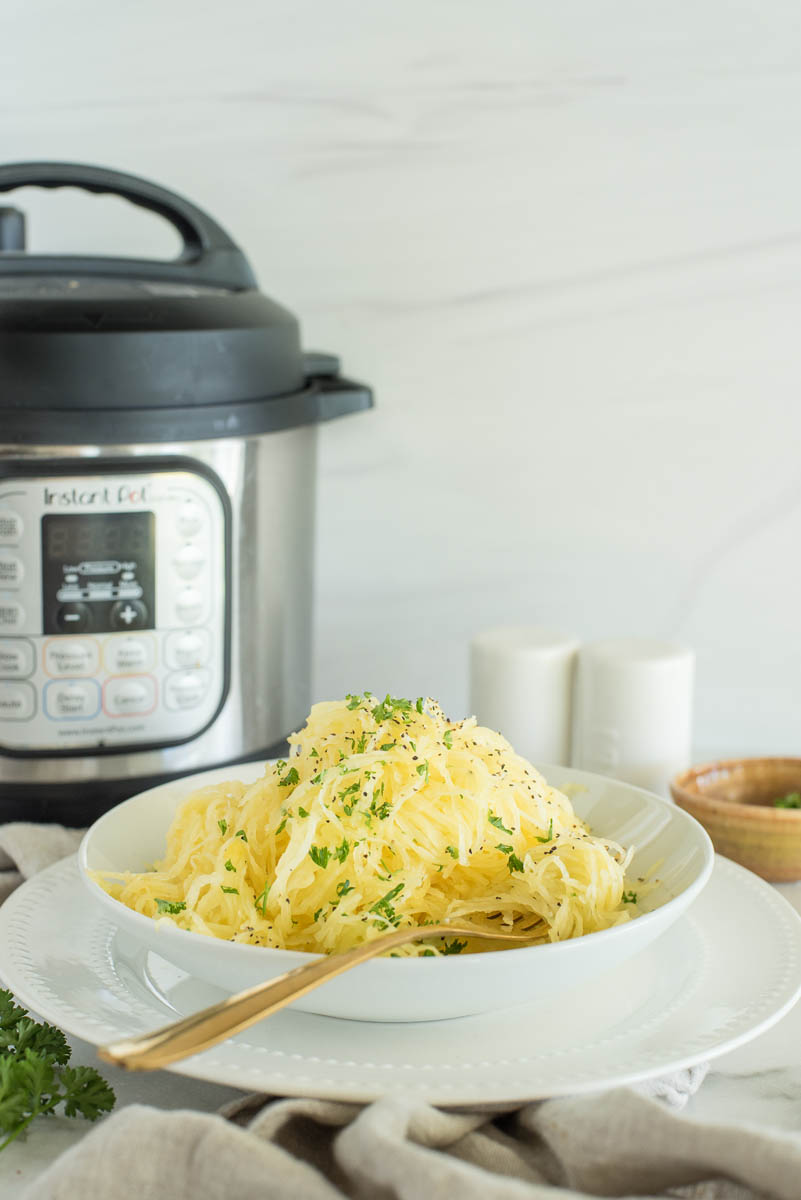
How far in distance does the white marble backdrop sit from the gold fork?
67 centimetres

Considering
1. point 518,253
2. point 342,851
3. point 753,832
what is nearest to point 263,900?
point 342,851

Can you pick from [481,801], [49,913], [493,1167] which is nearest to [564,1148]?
[493,1167]

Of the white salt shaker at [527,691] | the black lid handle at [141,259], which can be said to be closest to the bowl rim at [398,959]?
the white salt shaker at [527,691]

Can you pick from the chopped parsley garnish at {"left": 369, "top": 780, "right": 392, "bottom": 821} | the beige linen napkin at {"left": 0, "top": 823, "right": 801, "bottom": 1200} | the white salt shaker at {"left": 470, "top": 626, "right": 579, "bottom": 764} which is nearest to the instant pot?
the white salt shaker at {"left": 470, "top": 626, "right": 579, "bottom": 764}

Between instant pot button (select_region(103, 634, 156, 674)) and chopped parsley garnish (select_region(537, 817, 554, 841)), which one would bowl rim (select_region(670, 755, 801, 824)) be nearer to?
chopped parsley garnish (select_region(537, 817, 554, 841))

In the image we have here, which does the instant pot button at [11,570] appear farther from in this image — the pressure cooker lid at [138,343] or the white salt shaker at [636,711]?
the white salt shaker at [636,711]

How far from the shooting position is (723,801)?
92cm

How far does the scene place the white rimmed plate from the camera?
54cm

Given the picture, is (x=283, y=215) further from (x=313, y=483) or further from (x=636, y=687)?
(x=636, y=687)

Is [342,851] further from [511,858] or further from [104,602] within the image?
[104,602]

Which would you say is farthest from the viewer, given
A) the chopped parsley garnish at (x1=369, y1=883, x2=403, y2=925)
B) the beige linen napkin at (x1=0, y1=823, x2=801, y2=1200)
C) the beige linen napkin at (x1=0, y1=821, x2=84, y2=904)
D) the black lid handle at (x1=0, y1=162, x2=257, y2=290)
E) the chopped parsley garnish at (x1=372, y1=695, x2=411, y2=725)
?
the black lid handle at (x1=0, y1=162, x2=257, y2=290)

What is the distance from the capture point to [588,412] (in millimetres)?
1165

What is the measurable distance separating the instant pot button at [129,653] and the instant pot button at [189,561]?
5cm

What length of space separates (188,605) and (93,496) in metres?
0.10
